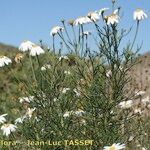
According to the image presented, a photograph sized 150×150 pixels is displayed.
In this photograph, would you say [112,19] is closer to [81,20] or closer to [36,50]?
[81,20]

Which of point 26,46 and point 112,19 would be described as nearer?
point 112,19

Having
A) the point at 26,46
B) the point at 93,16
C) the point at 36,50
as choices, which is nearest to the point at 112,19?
the point at 93,16

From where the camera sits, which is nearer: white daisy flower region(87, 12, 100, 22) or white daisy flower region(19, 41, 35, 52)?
white daisy flower region(87, 12, 100, 22)

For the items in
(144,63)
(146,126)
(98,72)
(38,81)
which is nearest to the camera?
(98,72)

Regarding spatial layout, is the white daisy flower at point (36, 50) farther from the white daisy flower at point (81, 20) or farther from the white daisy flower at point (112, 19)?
the white daisy flower at point (112, 19)

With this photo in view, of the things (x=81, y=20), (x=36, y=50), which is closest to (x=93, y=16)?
(x=81, y=20)

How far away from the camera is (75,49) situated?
20.6 ft

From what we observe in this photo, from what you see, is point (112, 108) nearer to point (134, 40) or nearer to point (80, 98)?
point (80, 98)

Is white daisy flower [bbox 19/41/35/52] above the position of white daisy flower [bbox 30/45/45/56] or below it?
above

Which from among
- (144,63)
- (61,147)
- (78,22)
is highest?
(144,63)

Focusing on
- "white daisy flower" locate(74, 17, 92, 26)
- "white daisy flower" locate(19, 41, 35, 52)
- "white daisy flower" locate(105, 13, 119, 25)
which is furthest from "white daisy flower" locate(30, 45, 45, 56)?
"white daisy flower" locate(105, 13, 119, 25)

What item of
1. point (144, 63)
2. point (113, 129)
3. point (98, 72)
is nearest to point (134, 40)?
point (98, 72)

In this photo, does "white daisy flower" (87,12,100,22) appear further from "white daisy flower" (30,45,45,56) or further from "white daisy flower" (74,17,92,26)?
"white daisy flower" (30,45,45,56)

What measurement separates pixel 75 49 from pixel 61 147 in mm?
1376
